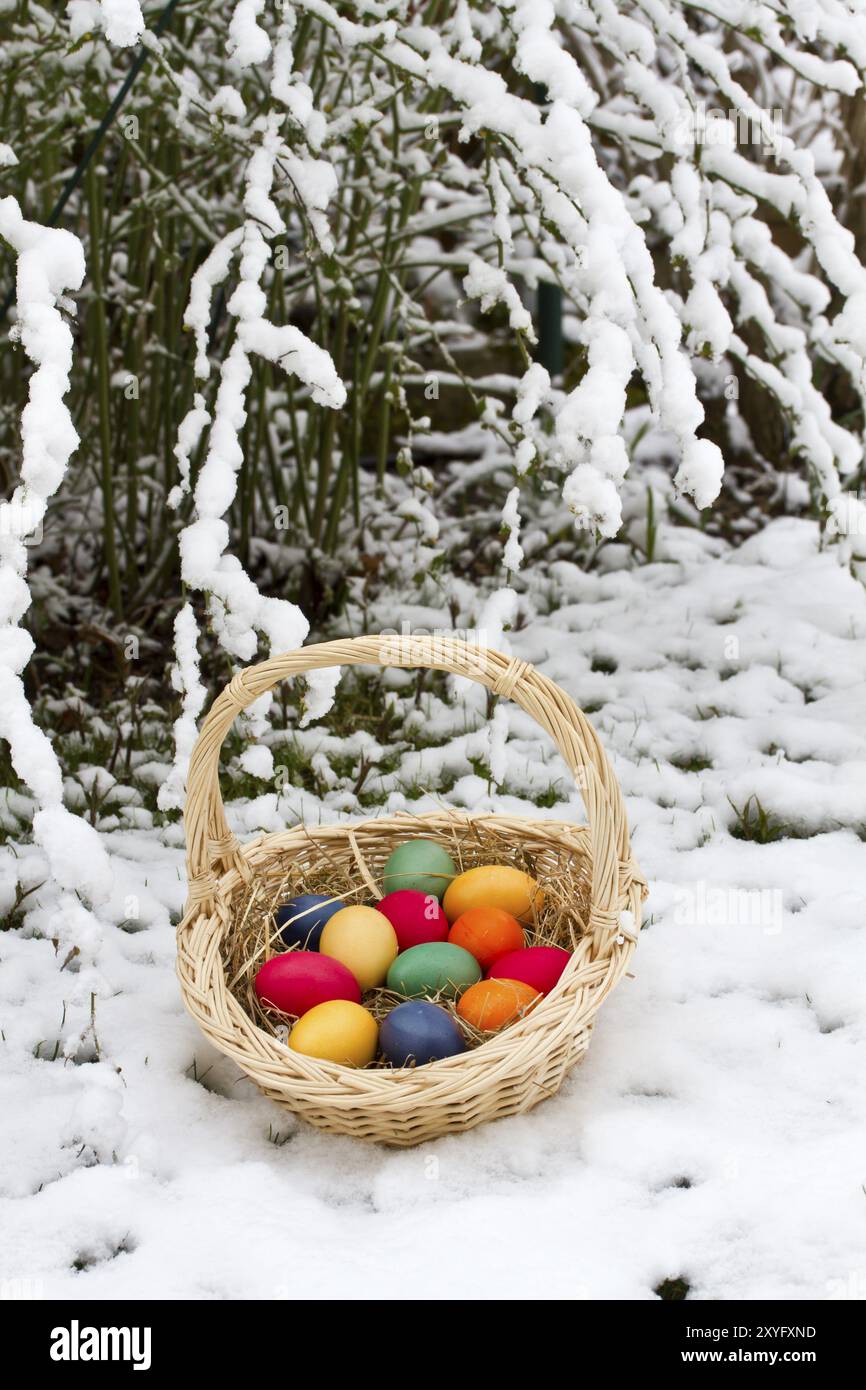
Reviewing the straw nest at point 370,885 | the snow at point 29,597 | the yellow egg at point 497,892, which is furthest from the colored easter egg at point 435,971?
the snow at point 29,597

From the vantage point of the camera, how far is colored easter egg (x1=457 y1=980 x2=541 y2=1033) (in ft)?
5.11

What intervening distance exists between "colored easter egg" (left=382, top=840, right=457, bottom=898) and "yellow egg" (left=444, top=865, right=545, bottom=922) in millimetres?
36

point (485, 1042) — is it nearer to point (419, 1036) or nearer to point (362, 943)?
point (419, 1036)

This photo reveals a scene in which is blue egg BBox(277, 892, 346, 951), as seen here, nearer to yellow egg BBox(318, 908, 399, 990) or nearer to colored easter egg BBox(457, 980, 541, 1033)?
yellow egg BBox(318, 908, 399, 990)

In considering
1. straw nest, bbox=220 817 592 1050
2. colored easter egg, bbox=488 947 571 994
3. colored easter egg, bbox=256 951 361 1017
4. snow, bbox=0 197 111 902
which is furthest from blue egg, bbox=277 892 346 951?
snow, bbox=0 197 111 902

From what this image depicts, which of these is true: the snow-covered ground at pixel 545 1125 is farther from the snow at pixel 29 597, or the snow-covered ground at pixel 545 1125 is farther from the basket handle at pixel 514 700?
the basket handle at pixel 514 700

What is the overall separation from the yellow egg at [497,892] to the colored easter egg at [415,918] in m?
0.04

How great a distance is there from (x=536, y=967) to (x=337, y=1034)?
0.28 meters

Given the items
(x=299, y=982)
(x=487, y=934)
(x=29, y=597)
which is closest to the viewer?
(x=29, y=597)

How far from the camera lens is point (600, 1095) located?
1.56 metres

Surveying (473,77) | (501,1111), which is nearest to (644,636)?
(473,77)

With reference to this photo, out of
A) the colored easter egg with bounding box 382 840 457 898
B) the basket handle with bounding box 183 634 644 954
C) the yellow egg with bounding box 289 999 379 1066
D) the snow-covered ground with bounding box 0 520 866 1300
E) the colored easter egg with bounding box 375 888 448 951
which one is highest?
→ the basket handle with bounding box 183 634 644 954

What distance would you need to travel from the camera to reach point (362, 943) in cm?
171

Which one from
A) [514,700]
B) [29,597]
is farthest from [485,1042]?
[29,597]
